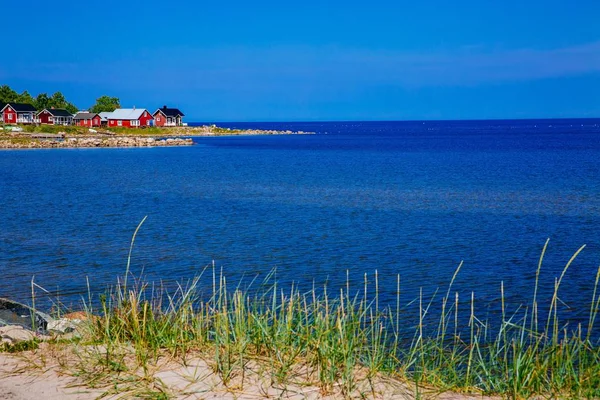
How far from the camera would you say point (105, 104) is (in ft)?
553

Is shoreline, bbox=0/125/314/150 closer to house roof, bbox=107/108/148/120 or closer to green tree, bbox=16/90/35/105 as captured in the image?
house roof, bbox=107/108/148/120

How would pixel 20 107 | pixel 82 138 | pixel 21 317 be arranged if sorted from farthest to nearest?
pixel 20 107, pixel 82 138, pixel 21 317

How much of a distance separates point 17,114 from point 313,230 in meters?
111

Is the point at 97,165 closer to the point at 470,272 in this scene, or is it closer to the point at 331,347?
the point at 470,272

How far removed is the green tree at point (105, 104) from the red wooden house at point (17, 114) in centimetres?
3416

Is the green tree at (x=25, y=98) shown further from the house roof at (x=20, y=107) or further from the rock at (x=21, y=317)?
the rock at (x=21, y=317)

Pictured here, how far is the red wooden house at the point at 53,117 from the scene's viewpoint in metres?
128

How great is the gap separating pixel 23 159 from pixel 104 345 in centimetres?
6897

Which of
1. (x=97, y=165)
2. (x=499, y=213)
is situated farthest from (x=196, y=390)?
(x=97, y=165)

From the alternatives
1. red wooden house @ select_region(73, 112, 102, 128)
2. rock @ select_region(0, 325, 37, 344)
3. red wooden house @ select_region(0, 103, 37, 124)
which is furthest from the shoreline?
rock @ select_region(0, 325, 37, 344)

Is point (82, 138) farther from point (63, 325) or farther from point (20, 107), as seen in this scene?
point (63, 325)

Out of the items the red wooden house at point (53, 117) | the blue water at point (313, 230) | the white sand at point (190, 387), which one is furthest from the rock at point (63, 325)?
the red wooden house at point (53, 117)

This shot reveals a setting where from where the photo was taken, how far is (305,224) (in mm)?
27609

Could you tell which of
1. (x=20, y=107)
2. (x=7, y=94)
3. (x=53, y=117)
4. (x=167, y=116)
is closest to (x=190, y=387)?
(x=20, y=107)
